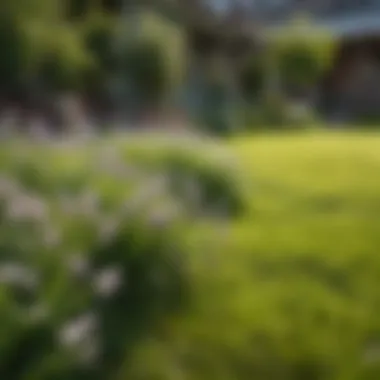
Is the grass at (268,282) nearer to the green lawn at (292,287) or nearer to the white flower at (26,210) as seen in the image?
the green lawn at (292,287)

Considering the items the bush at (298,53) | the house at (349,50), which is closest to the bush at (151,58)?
the bush at (298,53)

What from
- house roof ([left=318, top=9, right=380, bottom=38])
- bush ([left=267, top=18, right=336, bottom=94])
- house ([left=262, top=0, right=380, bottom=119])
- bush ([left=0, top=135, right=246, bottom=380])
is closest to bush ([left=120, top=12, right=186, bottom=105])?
bush ([left=0, top=135, right=246, bottom=380])

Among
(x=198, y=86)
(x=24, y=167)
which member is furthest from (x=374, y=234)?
(x=198, y=86)

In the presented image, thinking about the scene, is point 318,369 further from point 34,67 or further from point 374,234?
point 34,67

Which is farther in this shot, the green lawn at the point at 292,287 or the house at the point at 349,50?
the house at the point at 349,50

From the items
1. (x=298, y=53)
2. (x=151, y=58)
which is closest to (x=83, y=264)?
(x=151, y=58)

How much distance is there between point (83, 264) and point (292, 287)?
61cm

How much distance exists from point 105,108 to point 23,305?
162 cm

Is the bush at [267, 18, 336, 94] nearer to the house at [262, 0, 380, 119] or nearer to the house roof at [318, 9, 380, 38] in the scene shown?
the house at [262, 0, 380, 119]

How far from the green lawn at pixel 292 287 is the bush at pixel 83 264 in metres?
0.13

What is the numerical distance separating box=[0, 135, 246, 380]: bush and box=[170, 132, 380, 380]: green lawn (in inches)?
5.1

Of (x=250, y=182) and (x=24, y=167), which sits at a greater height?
(x=24, y=167)

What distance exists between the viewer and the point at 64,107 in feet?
11.8

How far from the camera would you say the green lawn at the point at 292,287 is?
244cm
